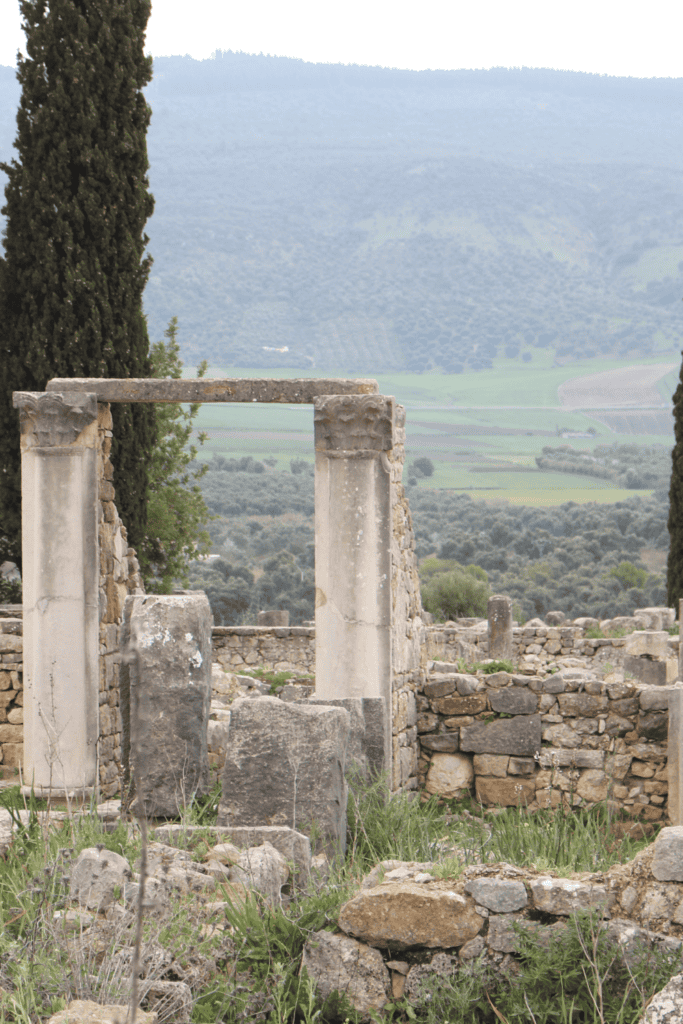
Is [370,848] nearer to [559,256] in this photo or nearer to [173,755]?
[173,755]

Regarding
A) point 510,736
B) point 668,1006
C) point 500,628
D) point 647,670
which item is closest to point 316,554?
point 510,736

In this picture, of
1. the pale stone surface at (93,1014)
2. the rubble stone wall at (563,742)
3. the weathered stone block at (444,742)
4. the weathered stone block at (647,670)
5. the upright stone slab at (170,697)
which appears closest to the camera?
the pale stone surface at (93,1014)

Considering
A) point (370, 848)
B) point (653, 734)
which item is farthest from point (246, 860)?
Answer: point (653, 734)

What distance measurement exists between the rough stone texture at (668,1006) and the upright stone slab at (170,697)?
3.56 m

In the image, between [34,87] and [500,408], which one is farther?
[500,408]

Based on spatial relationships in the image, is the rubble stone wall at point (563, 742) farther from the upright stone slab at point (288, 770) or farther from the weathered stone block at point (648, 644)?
A: the weathered stone block at point (648, 644)

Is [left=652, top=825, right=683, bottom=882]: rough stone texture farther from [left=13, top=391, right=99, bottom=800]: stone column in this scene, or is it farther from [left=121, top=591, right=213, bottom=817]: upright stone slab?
[left=13, top=391, right=99, bottom=800]: stone column

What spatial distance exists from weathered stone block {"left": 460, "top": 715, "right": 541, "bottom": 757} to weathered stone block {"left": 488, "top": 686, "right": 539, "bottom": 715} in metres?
0.06

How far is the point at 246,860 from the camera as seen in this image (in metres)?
5.05

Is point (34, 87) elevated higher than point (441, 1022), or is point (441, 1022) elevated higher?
point (34, 87)

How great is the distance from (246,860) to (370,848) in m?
1.20

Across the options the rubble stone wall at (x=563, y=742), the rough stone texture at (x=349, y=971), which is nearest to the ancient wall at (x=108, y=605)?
the rubble stone wall at (x=563, y=742)

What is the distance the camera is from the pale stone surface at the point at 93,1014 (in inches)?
143

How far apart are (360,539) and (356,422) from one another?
95cm
